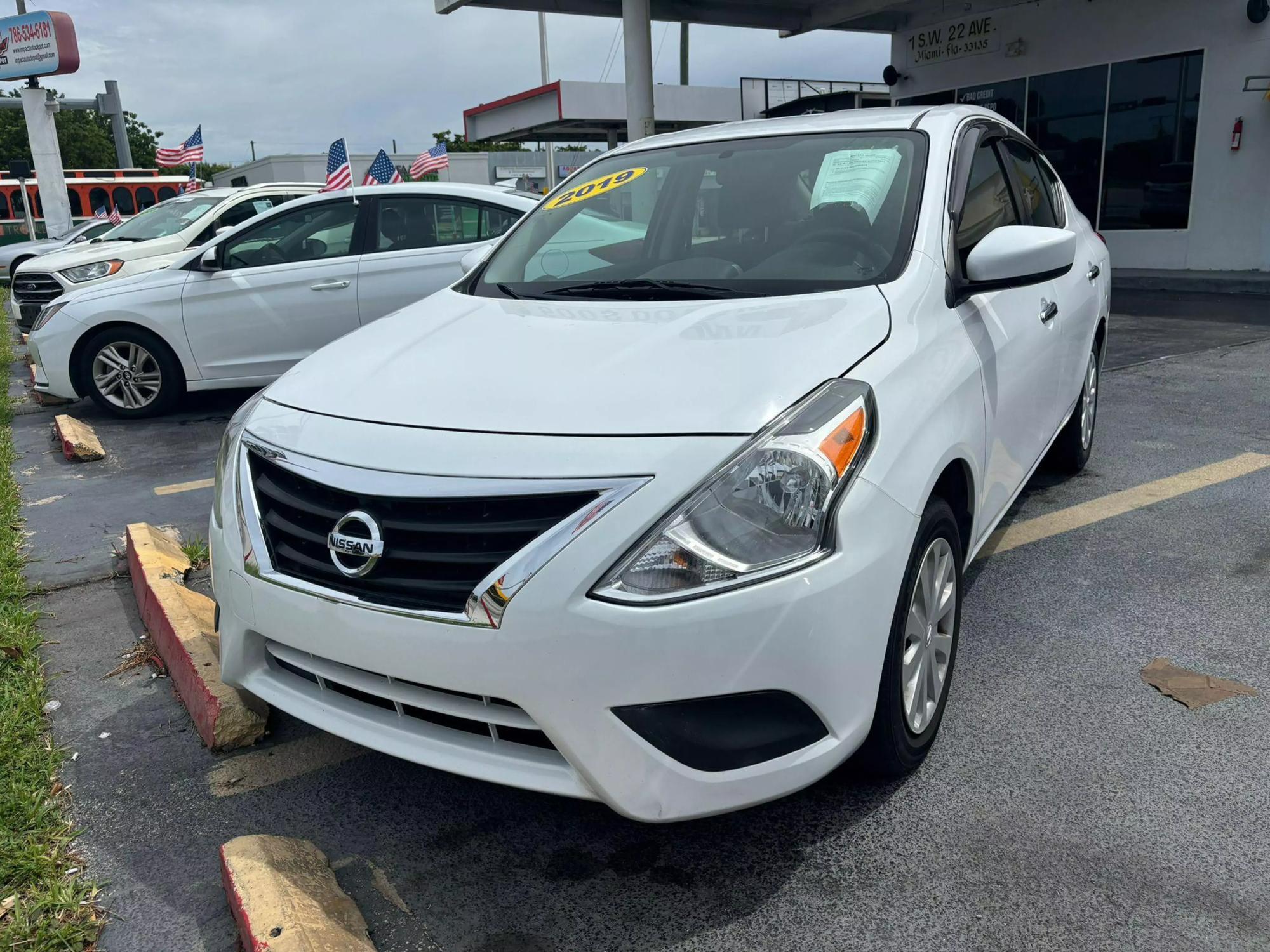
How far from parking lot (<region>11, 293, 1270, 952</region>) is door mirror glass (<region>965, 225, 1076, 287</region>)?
47.3 inches

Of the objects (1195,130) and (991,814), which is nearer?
(991,814)

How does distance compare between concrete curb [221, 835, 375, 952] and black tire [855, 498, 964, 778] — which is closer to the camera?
concrete curb [221, 835, 375, 952]

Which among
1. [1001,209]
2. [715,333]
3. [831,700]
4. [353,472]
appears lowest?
[831,700]

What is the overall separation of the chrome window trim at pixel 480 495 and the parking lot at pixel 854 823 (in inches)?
26.7

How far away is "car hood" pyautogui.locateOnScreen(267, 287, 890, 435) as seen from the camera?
2125mm

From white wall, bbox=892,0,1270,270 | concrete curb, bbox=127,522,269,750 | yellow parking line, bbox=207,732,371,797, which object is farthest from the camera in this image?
white wall, bbox=892,0,1270,270

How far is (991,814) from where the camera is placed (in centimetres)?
238

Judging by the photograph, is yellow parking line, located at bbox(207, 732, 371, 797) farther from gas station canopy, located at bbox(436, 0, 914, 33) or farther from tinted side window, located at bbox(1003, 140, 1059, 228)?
gas station canopy, located at bbox(436, 0, 914, 33)

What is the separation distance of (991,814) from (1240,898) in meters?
0.52

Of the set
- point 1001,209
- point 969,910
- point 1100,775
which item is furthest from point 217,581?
point 1001,209

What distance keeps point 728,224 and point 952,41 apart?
625 inches

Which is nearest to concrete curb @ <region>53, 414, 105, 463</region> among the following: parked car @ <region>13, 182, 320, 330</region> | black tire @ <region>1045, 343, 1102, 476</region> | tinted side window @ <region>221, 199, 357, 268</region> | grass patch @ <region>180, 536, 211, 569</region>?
tinted side window @ <region>221, 199, 357, 268</region>

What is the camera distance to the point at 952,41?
55.0 feet

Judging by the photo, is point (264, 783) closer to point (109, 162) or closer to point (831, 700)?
point (831, 700)
